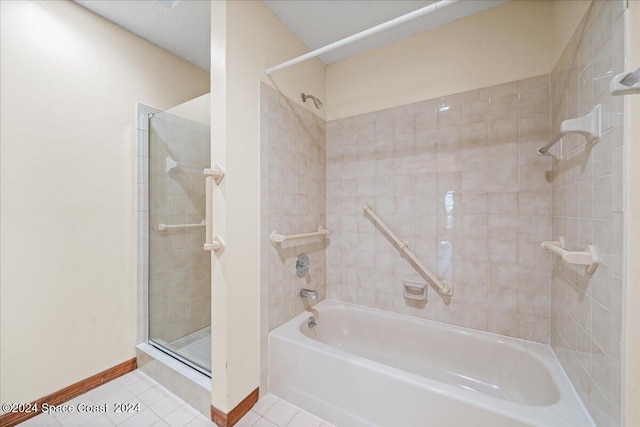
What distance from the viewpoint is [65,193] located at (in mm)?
1472

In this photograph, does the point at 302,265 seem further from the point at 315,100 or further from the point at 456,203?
the point at 315,100

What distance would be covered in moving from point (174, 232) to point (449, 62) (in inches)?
93.7

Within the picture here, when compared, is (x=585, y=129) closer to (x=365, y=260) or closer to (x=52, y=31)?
(x=365, y=260)

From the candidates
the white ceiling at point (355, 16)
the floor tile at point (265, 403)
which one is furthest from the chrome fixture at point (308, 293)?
the white ceiling at point (355, 16)

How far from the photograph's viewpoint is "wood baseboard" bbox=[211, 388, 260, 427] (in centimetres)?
127

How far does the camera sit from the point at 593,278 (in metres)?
0.94

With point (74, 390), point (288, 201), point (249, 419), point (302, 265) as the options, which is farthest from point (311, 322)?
point (74, 390)

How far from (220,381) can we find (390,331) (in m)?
1.20

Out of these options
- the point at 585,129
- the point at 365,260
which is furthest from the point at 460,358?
the point at 585,129

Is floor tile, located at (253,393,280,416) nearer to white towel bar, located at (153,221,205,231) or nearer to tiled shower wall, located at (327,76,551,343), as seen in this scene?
tiled shower wall, located at (327,76,551,343)

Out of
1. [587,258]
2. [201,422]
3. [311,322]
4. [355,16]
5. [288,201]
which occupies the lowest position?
[201,422]

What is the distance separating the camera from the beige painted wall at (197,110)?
169 centimetres

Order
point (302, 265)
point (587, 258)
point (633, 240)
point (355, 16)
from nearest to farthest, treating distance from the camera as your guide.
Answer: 1. point (633, 240)
2. point (587, 258)
3. point (355, 16)
4. point (302, 265)

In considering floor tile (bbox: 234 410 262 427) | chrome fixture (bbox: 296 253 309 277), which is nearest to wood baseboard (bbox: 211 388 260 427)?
floor tile (bbox: 234 410 262 427)
